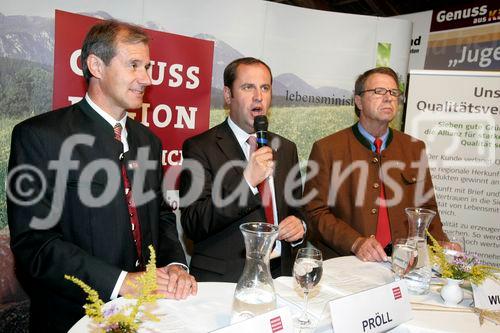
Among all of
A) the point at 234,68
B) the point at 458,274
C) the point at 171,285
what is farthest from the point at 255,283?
the point at 234,68

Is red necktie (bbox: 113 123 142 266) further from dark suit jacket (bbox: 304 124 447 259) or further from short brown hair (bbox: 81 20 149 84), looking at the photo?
dark suit jacket (bbox: 304 124 447 259)

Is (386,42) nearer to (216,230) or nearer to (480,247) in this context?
(480,247)

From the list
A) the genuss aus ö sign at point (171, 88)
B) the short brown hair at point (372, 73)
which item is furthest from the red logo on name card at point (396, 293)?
the genuss aus ö sign at point (171, 88)

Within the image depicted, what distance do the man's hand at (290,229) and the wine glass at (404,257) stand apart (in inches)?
19.7

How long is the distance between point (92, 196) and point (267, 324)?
105cm

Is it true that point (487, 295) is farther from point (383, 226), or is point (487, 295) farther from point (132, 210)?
point (132, 210)

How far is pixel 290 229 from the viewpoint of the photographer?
6.82 ft

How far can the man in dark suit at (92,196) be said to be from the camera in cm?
160

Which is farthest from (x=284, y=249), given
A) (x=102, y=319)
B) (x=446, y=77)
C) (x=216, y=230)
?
(x=446, y=77)

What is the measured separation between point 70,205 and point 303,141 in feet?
8.72

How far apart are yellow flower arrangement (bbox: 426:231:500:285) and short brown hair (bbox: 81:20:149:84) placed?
1566mm

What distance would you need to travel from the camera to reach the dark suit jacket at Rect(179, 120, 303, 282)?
82.4 inches

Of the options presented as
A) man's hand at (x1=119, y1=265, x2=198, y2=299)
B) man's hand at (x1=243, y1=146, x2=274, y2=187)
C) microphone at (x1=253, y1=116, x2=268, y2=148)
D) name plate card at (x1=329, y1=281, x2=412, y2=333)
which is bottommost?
man's hand at (x1=119, y1=265, x2=198, y2=299)

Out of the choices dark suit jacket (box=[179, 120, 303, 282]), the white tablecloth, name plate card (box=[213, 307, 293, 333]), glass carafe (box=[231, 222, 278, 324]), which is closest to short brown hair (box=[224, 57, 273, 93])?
dark suit jacket (box=[179, 120, 303, 282])
